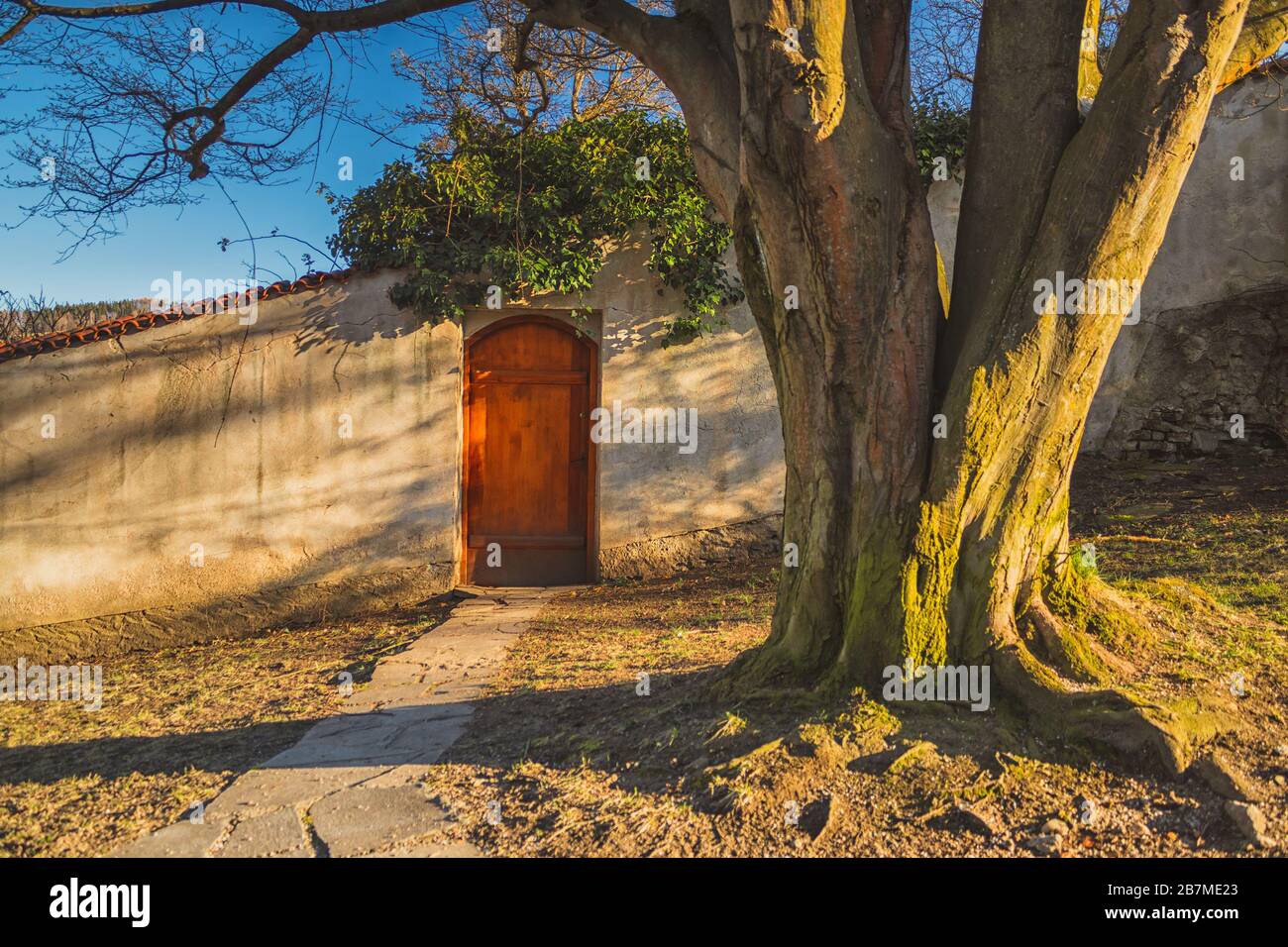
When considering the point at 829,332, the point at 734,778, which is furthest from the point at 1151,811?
the point at 829,332

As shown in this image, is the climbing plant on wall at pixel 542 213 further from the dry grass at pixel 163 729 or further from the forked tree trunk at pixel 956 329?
the forked tree trunk at pixel 956 329

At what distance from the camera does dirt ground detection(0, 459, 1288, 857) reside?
3.03 meters

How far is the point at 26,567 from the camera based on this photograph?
7.86m

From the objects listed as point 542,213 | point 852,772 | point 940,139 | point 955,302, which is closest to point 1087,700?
point 852,772

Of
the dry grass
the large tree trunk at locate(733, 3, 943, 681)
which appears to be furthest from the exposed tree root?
the dry grass

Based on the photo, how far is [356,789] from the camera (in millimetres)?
3732

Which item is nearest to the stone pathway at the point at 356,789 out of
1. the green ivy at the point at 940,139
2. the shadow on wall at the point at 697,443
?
the shadow on wall at the point at 697,443

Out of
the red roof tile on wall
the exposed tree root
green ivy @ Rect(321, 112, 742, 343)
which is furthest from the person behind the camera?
green ivy @ Rect(321, 112, 742, 343)

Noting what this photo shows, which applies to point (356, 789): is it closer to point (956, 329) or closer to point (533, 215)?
point (956, 329)

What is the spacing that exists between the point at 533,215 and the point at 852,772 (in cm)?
653

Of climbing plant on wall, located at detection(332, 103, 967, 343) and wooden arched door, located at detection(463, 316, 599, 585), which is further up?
climbing plant on wall, located at detection(332, 103, 967, 343)

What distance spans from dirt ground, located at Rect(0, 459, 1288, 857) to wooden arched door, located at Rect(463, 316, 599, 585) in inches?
109

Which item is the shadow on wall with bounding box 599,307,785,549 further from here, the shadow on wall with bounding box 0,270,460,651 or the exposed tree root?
the exposed tree root

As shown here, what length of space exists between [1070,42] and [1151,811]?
9.92 ft
